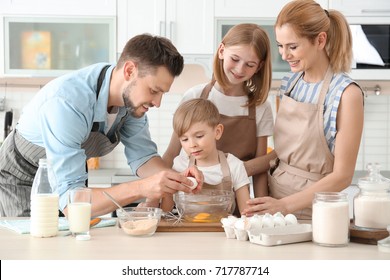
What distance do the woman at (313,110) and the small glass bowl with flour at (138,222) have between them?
46 cm

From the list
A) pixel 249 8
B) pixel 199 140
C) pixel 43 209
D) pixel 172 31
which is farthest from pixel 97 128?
pixel 249 8

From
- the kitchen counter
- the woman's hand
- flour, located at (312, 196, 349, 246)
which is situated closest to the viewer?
the kitchen counter

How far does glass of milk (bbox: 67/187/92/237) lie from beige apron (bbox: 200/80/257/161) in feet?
2.95

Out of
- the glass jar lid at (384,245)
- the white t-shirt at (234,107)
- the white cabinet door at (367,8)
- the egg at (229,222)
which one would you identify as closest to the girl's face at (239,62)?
the white t-shirt at (234,107)

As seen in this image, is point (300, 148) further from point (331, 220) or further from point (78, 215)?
point (78, 215)

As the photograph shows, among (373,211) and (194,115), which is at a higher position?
(194,115)

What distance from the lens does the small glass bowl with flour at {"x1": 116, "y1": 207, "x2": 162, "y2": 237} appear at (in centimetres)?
193

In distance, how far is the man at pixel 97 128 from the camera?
2160mm

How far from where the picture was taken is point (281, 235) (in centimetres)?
183

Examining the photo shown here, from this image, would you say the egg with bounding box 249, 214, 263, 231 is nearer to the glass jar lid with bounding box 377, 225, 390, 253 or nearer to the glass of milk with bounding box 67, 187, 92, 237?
the glass jar lid with bounding box 377, 225, 390, 253

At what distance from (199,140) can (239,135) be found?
256 millimetres

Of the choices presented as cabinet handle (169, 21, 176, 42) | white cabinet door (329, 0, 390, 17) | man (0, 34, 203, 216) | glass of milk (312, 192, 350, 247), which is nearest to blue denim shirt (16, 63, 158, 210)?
man (0, 34, 203, 216)

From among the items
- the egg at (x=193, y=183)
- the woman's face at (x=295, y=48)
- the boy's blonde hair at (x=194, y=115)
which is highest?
the woman's face at (x=295, y=48)

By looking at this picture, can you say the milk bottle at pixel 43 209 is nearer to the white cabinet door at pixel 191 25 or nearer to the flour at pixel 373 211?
the flour at pixel 373 211
